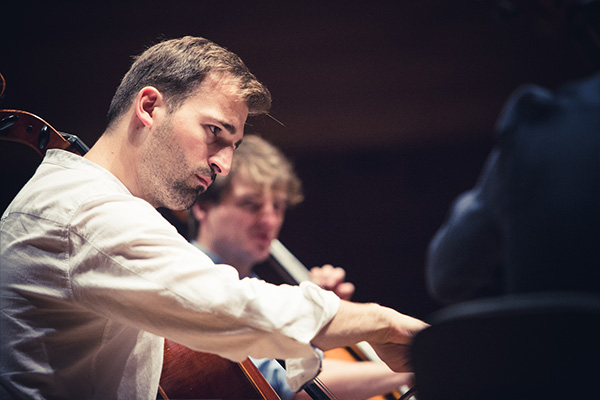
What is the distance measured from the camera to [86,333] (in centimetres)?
108

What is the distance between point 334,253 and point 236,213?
5.14 ft

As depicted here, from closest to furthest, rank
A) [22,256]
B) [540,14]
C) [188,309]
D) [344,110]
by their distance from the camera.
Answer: [188,309] < [22,256] < [540,14] < [344,110]

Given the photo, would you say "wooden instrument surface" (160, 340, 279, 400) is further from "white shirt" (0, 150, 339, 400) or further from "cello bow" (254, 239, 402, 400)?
"cello bow" (254, 239, 402, 400)

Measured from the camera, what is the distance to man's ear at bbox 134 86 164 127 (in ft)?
4.21

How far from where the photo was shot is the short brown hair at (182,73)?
129cm

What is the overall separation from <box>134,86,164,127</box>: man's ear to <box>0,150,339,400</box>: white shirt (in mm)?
198

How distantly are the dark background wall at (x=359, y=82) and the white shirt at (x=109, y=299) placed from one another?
3.57 feet

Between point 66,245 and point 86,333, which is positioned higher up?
point 66,245

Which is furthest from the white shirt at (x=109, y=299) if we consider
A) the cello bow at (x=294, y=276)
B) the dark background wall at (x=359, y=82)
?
the dark background wall at (x=359, y=82)

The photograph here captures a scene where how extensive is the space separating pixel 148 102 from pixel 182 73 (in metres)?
0.10

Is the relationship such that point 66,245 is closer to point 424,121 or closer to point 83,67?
point 83,67

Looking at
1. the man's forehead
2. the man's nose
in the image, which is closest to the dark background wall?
the man's forehead

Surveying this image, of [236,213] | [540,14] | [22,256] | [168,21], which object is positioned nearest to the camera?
[22,256]

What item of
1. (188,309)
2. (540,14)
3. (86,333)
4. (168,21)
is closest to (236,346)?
(188,309)
